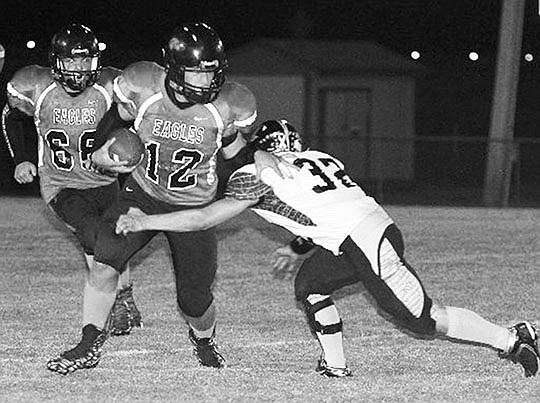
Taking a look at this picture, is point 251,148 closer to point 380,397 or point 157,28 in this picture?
point 380,397

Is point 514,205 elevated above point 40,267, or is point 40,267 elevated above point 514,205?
point 40,267

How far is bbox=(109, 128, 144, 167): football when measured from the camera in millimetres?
5996

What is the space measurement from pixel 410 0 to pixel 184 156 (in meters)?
30.4

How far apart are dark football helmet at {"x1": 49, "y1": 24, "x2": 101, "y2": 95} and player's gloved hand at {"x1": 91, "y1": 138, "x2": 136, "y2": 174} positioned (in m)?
1.11

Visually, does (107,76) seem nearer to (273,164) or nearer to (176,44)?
(176,44)

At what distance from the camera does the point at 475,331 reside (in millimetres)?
5965

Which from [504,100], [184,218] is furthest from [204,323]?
[504,100]

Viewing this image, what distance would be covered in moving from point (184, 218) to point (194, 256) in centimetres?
43

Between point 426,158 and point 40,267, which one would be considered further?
point 426,158

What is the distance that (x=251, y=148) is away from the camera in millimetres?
6117

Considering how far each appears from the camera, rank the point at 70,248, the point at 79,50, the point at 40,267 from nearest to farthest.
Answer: the point at 79,50 < the point at 40,267 < the point at 70,248

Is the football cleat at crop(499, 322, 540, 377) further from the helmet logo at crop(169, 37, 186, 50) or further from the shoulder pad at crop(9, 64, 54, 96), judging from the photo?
the shoulder pad at crop(9, 64, 54, 96)

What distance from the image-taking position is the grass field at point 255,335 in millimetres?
5895

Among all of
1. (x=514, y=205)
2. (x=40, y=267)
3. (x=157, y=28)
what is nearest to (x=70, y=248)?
(x=40, y=267)
